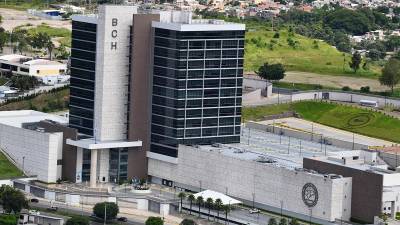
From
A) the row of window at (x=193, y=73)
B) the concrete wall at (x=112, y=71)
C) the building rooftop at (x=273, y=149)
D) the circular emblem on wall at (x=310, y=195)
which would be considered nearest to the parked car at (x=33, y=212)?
the concrete wall at (x=112, y=71)

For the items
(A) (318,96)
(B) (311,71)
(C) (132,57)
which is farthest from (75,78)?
(B) (311,71)

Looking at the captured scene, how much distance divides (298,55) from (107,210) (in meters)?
79.1

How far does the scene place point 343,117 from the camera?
5246 inches

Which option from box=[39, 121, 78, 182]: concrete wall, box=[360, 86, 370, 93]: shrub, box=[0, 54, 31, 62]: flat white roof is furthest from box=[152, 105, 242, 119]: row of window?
box=[0, 54, 31, 62]: flat white roof

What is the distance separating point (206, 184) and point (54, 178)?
1103 centimetres

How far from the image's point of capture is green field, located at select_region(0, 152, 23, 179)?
109438mm

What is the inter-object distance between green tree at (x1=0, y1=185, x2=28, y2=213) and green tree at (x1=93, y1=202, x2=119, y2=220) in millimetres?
4748

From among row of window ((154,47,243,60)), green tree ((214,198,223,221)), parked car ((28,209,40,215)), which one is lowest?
parked car ((28,209,40,215))

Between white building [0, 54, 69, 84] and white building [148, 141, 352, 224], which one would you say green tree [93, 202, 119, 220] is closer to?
white building [148, 141, 352, 224]

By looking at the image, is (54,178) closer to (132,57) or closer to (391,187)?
(132,57)

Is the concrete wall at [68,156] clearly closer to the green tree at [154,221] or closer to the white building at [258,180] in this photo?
the white building at [258,180]

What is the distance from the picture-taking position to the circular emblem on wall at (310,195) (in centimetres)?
9719

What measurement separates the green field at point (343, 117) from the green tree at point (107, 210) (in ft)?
109

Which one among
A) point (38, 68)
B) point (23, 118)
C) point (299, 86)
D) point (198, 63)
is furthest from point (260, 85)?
point (198, 63)
